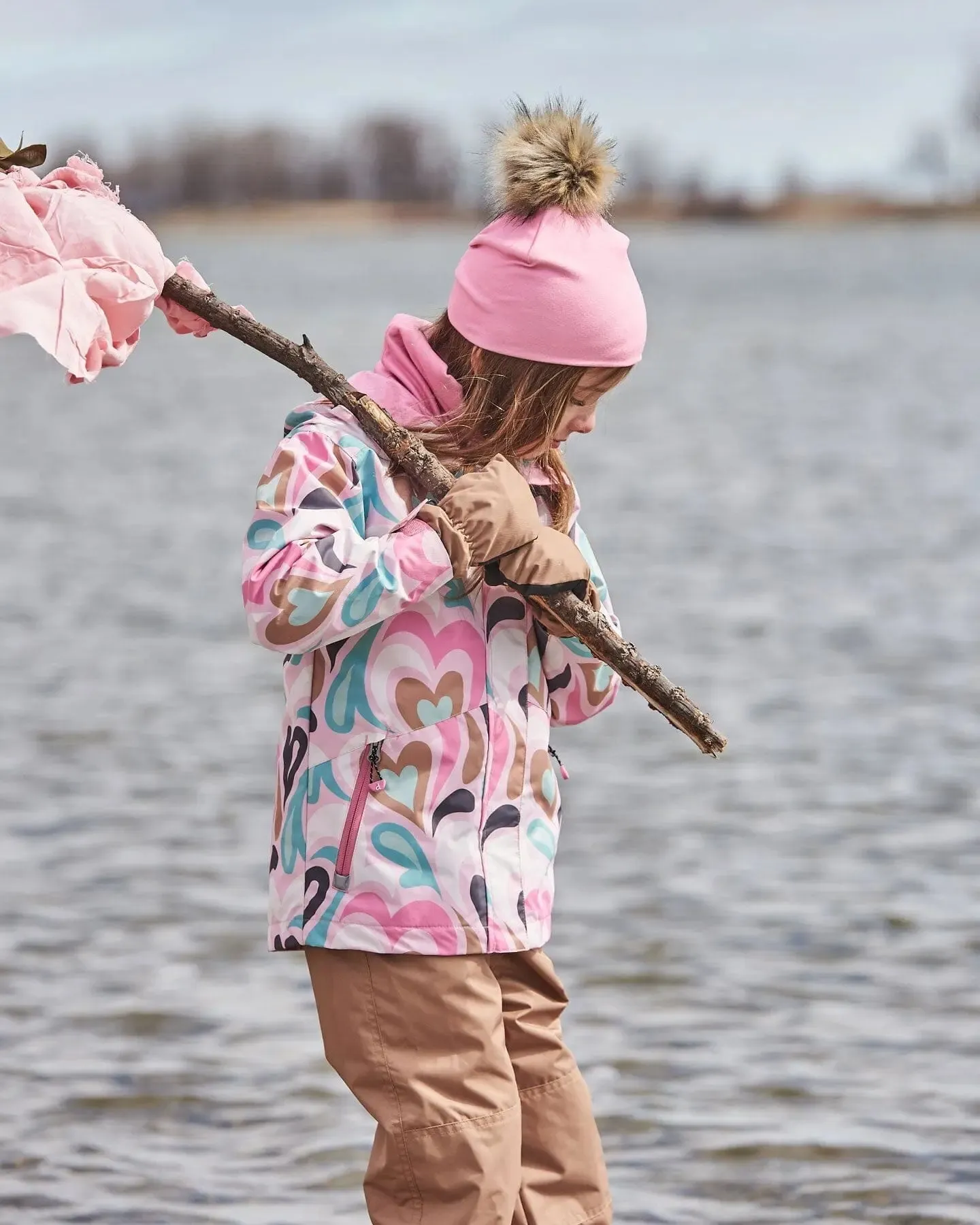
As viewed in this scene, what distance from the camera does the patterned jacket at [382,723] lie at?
2533 millimetres

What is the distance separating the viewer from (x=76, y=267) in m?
2.55

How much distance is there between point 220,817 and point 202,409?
1780 centimetres

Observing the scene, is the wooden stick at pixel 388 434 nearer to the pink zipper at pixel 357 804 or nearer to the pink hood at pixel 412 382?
the pink hood at pixel 412 382

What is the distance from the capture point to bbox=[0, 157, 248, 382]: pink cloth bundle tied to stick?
249cm

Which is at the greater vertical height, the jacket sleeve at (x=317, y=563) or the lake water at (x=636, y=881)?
the jacket sleeve at (x=317, y=563)

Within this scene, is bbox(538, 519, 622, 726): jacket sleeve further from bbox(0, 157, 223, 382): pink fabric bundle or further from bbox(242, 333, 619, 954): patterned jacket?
bbox(0, 157, 223, 382): pink fabric bundle

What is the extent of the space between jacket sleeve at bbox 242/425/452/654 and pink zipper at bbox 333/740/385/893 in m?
0.16

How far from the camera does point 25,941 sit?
16.0ft

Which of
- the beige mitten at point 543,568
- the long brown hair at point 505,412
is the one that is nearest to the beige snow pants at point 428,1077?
the beige mitten at point 543,568

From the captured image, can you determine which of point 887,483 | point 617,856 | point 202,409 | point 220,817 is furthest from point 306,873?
point 202,409

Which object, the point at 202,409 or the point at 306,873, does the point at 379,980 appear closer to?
the point at 306,873

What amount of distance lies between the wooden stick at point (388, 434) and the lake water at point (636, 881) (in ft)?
1.18

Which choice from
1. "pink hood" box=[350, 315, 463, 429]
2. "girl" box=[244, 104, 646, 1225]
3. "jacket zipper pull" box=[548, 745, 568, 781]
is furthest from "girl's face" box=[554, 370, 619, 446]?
"jacket zipper pull" box=[548, 745, 568, 781]

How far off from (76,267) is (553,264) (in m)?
0.62
